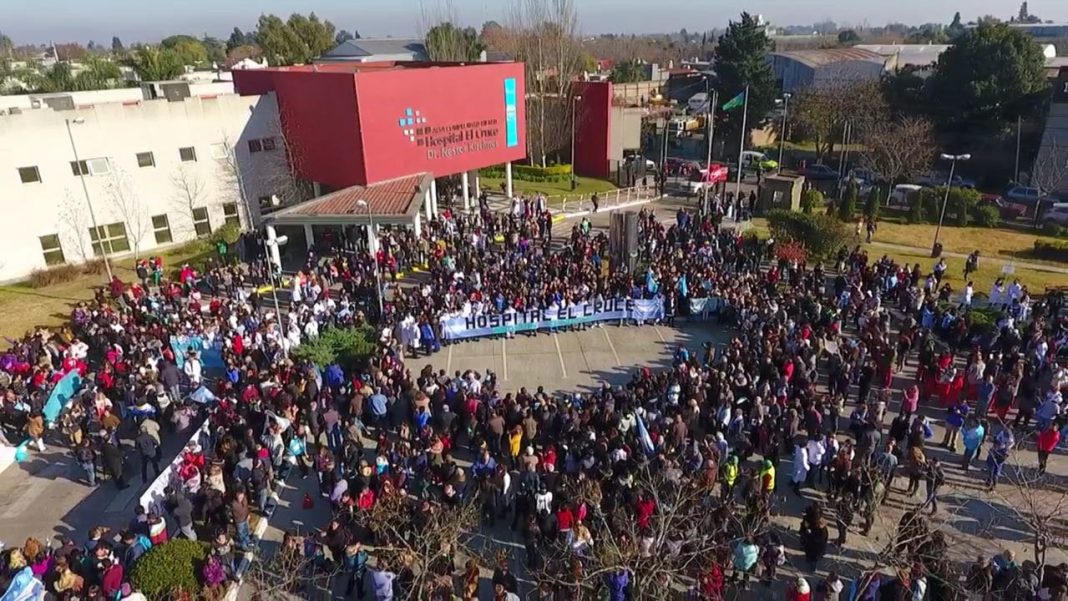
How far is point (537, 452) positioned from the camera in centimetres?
1305

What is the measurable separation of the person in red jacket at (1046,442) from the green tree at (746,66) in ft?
127

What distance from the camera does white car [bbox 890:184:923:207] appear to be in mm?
36750

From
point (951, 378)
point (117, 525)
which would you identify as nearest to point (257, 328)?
point (117, 525)

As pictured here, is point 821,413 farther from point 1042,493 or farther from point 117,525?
point 117,525

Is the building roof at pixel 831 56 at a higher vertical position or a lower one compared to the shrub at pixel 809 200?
higher

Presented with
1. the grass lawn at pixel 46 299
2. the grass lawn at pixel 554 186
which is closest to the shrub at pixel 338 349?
the grass lawn at pixel 46 299

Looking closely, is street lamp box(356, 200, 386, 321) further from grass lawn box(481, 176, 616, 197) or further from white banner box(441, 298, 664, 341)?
grass lawn box(481, 176, 616, 197)

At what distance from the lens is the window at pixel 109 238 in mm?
26844

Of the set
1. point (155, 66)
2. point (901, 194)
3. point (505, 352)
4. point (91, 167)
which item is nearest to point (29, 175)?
point (91, 167)

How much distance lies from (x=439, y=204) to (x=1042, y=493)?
27763 millimetres

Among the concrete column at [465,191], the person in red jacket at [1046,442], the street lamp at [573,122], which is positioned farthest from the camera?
the street lamp at [573,122]

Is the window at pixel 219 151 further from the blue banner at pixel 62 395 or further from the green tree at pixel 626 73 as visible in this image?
the green tree at pixel 626 73

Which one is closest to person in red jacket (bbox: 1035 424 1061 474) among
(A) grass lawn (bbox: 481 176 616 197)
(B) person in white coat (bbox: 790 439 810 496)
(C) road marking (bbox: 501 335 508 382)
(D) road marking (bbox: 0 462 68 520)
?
(B) person in white coat (bbox: 790 439 810 496)

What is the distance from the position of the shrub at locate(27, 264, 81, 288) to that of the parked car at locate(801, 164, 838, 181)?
41239 millimetres
